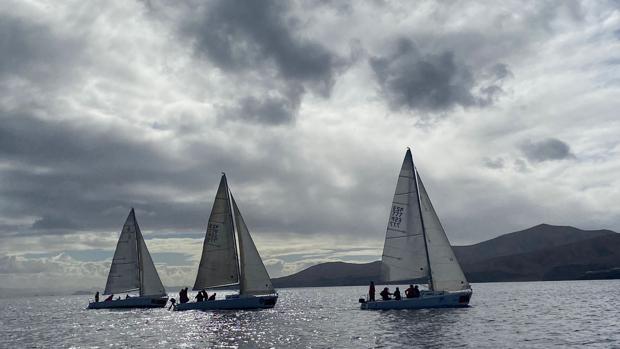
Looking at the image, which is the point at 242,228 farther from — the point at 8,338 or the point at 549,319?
the point at 549,319

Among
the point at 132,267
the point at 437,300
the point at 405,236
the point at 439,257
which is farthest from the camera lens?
the point at 132,267

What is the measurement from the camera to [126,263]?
82812 millimetres

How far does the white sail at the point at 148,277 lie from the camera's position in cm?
8231

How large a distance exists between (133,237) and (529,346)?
61962mm

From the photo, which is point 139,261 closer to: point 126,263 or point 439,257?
point 126,263

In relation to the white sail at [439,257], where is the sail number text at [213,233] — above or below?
above

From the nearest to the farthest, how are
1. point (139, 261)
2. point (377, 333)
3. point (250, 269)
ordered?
1. point (377, 333)
2. point (250, 269)
3. point (139, 261)

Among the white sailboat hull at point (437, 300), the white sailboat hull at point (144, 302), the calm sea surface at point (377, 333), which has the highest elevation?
the white sailboat hull at point (144, 302)

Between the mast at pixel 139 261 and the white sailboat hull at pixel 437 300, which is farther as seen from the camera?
the mast at pixel 139 261

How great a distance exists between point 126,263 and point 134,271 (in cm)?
177

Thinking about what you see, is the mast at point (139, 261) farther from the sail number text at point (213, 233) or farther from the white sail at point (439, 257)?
the white sail at point (439, 257)

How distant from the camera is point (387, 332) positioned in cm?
4447

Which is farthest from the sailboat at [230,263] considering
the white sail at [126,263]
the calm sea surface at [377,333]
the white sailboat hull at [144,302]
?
the white sail at [126,263]

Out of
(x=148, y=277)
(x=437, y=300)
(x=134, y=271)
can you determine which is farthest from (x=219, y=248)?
(x=437, y=300)
